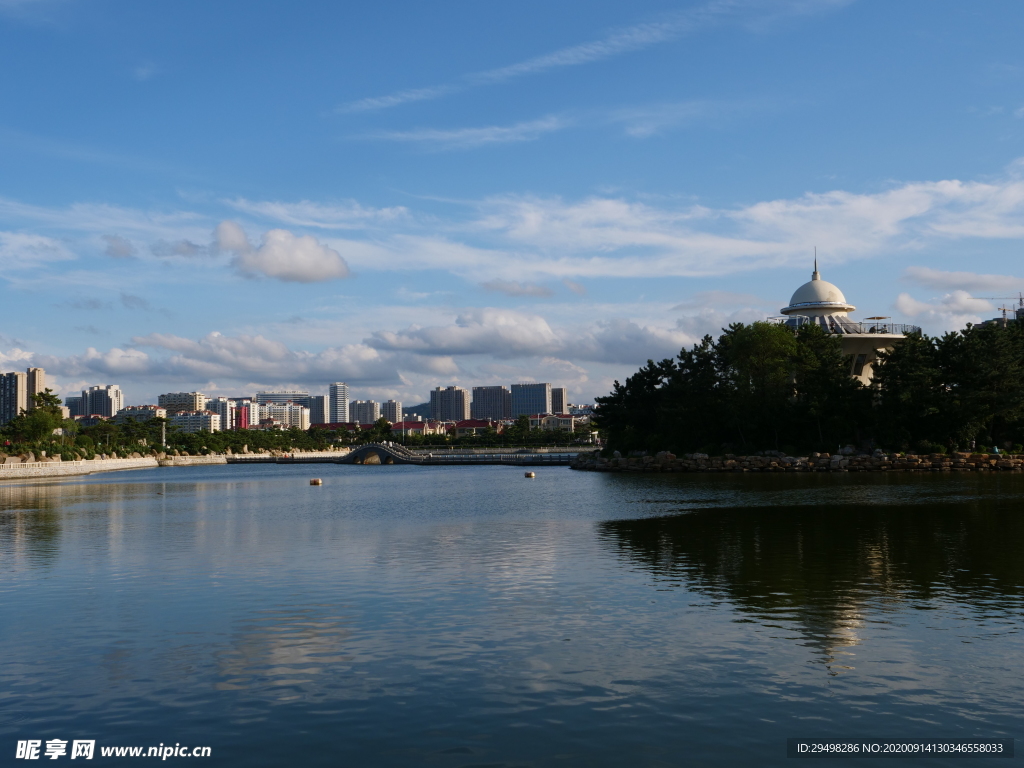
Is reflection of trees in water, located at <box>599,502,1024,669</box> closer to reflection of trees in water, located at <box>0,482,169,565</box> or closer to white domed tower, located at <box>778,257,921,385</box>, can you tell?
reflection of trees in water, located at <box>0,482,169,565</box>

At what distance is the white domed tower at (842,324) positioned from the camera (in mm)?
93000

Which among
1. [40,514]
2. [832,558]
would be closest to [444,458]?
[40,514]

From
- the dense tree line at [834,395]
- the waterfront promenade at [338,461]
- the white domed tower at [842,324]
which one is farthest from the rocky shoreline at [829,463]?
the waterfront promenade at [338,461]

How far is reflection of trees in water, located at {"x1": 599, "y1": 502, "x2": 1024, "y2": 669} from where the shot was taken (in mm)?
19141

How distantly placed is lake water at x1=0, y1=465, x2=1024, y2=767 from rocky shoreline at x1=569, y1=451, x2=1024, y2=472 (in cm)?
4572

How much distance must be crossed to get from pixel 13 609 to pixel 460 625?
1165cm

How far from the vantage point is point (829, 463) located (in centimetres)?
8200

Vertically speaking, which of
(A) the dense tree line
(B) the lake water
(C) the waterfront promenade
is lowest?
(C) the waterfront promenade

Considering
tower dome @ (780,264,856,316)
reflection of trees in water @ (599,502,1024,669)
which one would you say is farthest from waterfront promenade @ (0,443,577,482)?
reflection of trees in water @ (599,502,1024,669)

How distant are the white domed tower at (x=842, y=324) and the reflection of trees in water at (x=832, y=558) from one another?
182 feet

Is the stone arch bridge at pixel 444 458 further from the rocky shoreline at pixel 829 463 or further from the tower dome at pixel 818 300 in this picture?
the tower dome at pixel 818 300

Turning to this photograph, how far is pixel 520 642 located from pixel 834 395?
78.2m

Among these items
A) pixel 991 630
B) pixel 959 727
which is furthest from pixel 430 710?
pixel 991 630

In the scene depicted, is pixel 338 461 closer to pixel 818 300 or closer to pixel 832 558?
pixel 818 300
